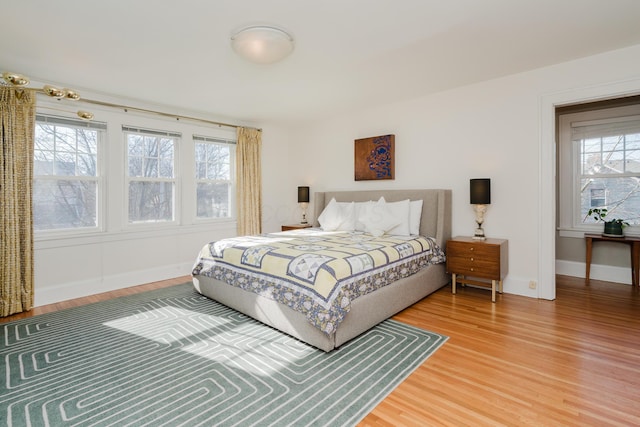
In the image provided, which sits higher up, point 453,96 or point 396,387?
point 453,96

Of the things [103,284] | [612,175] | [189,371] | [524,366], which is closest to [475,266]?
[524,366]

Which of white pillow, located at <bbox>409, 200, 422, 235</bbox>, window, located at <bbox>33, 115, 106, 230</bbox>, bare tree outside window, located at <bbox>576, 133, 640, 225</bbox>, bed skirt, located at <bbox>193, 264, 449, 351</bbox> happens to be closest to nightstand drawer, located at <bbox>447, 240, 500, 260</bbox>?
bed skirt, located at <bbox>193, 264, 449, 351</bbox>

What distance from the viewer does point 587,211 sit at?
4.44 meters

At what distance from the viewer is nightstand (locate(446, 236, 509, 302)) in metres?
3.33

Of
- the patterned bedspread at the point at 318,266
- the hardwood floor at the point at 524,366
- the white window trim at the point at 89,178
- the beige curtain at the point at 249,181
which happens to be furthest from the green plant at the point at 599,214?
the white window trim at the point at 89,178

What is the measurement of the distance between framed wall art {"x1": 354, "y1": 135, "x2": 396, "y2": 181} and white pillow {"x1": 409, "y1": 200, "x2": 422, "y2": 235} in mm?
709

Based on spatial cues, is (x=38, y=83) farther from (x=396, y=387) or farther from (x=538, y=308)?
(x=538, y=308)

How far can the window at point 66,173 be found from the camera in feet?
11.8

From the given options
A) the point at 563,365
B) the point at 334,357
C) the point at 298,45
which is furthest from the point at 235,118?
the point at 563,365

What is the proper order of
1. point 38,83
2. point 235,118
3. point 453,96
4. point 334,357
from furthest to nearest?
point 235,118 < point 453,96 < point 38,83 < point 334,357

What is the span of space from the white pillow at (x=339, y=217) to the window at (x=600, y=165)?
10.0 ft

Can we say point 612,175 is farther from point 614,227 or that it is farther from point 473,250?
point 473,250

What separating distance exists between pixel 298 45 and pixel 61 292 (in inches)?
148

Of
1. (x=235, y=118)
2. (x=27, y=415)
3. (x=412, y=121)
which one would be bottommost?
(x=27, y=415)
